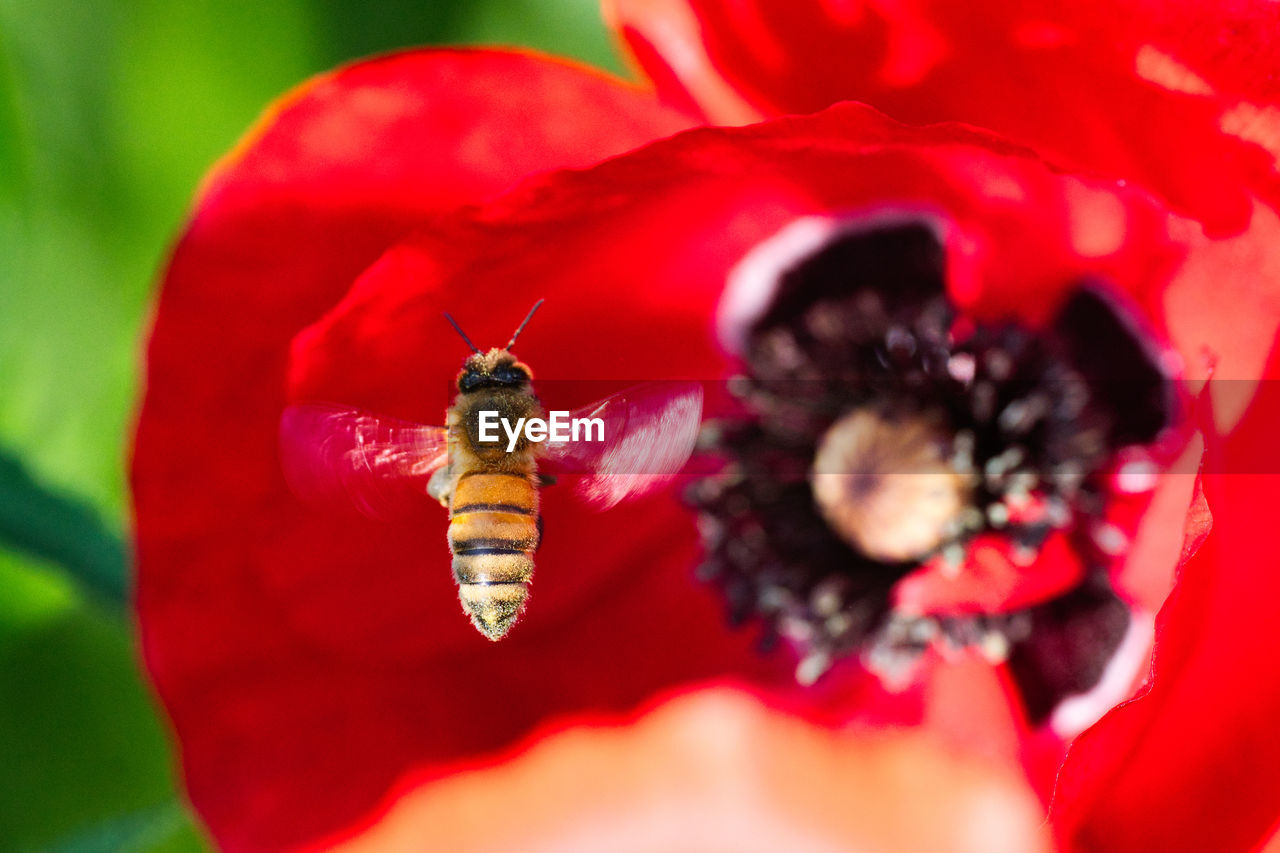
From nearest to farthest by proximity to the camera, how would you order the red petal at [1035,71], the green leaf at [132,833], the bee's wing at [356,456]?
the red petal at [1035,71], the bee's wing at [356,456], the green leaf at [132,833]

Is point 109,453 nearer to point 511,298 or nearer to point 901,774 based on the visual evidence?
point 511,298

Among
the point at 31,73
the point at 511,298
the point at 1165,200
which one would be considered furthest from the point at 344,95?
the point at 1165,200

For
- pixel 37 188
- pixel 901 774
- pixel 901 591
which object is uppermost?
pixel 37 188

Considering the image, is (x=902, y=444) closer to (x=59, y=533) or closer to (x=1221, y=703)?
(x=1221, y=703)

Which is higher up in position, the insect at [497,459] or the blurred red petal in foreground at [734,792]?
the insect at [497,459]

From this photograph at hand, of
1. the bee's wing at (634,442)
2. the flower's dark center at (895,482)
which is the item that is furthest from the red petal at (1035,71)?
the flower's dark center at (895,482)

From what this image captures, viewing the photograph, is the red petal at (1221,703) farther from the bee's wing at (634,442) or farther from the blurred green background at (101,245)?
the blurred green background at (101,245)
